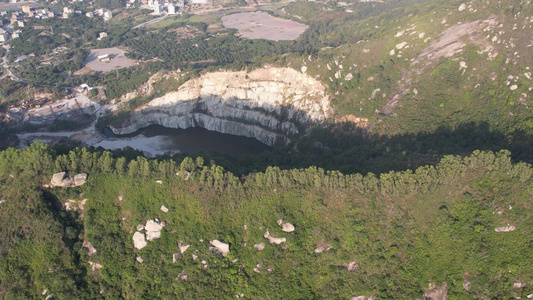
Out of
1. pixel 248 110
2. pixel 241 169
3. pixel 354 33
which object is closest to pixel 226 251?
pixel 241 169

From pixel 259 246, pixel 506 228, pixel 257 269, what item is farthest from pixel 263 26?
pixel 506 228

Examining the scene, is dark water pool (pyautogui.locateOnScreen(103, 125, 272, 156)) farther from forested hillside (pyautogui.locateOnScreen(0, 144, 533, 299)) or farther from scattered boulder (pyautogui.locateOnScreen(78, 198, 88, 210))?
scattered boulder (pyautogui.locateOnScreen(78, 198, 88, 210))

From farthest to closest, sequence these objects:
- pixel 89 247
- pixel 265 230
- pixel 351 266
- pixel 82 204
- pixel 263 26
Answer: pixel 263 26 < pixel 82 204 < pixel 265 230 < pixel 89 247 < pixel 351 266

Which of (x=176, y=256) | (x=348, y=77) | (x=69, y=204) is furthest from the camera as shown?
(x=348, y=77)

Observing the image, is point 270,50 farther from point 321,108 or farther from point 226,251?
point 226,251

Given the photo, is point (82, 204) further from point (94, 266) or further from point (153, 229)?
point (153, 229)

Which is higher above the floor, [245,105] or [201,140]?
[245,105]
